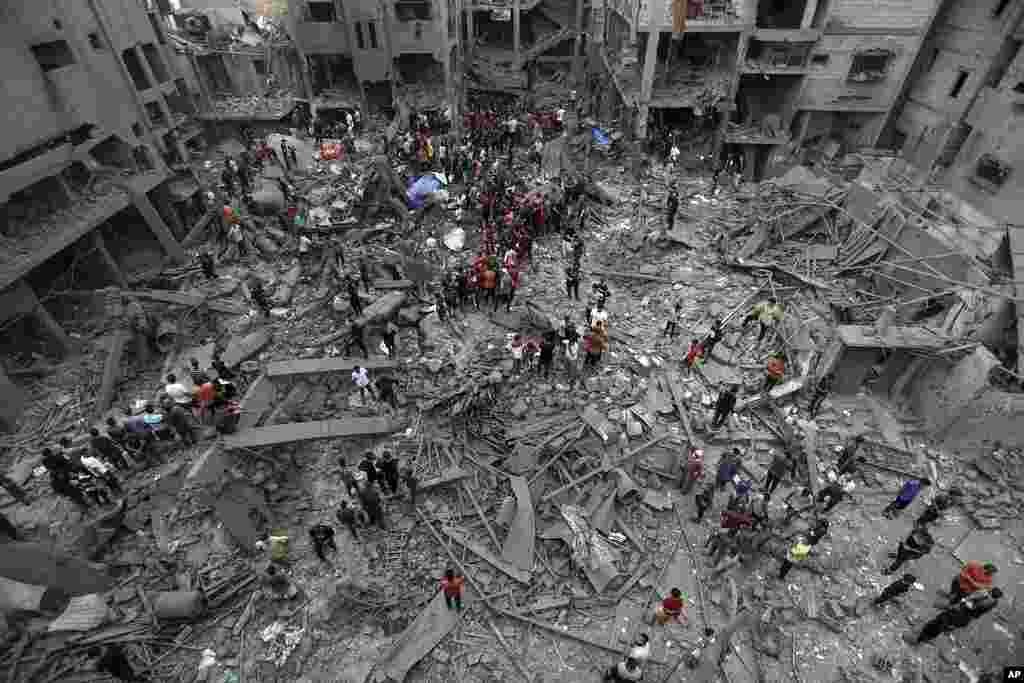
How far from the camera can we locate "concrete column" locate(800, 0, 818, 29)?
23.0m

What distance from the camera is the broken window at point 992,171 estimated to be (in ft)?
68.8

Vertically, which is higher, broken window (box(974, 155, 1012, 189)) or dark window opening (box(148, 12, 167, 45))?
dark window opening (box(148, 12, 167, 45))

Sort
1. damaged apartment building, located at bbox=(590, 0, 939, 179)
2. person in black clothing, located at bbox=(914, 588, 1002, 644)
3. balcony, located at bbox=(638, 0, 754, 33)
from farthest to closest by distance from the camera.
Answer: balcony, located at bbox=(638, 0, 754, 33) → damaged apartment building, located at bbox=(590, 0, 939, 179) → person in black clothing, located at bbox=(914, 588, 1002, 644)

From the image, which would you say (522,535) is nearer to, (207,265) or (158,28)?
(207,265)

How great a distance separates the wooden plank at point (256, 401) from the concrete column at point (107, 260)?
9.34 meters

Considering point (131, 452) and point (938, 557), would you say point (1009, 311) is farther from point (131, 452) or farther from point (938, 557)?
point (131, 452)

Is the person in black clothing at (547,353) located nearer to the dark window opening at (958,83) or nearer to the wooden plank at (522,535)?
the wooden plank at (522,535)

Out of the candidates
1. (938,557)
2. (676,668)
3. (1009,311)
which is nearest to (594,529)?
(676,668)

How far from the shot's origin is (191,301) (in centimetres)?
1645

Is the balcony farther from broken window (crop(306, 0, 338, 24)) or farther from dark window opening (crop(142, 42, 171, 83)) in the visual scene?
dark window opening (crop(142, 42, 171, 83))

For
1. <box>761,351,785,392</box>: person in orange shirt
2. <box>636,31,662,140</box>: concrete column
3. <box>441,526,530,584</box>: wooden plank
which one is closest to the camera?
<box>441,526,530,584</box>: wooden plank

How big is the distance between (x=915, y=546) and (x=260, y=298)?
17.3 metres

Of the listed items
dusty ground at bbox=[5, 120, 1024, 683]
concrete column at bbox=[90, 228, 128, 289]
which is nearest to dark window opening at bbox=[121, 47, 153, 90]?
concrete column at bbox=[90, 228, 128, 289]

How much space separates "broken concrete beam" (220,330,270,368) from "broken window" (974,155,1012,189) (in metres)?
28.4
